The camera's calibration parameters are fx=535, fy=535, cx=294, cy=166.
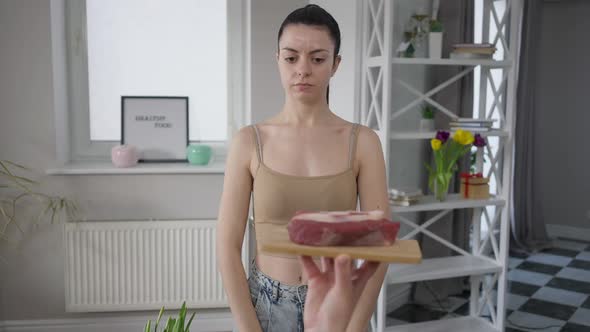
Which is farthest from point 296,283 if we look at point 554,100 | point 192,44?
point 554,100

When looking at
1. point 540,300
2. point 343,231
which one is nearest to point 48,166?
point 343,231

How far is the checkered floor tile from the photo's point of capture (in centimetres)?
319

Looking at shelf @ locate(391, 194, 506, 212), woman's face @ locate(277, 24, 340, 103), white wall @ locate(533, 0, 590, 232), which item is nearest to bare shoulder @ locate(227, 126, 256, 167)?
woman's face @ locate(277, 24, 340, 103)

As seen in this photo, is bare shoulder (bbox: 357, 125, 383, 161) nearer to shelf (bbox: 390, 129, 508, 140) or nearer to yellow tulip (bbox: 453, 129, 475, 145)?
shelf (bbox: 390, 129, 508, 140)

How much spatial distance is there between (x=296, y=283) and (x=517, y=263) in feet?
12.4

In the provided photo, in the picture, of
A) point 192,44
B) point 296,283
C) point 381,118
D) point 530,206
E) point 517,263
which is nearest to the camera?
point 296,283

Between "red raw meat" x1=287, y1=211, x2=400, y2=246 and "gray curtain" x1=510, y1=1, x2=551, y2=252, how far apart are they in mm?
4240

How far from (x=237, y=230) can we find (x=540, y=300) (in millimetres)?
3142

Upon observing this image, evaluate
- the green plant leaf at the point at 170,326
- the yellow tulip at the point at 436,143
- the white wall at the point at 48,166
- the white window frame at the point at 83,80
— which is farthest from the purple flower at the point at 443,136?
the green plant leaf at the point at 170,326

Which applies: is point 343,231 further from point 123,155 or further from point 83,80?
point 83,80

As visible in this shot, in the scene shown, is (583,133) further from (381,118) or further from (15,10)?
(15,10)

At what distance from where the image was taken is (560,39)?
5055 millimetres

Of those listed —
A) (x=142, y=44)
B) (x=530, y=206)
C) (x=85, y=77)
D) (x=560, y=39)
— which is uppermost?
(x=560, y=39)

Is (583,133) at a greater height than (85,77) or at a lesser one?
lesser
